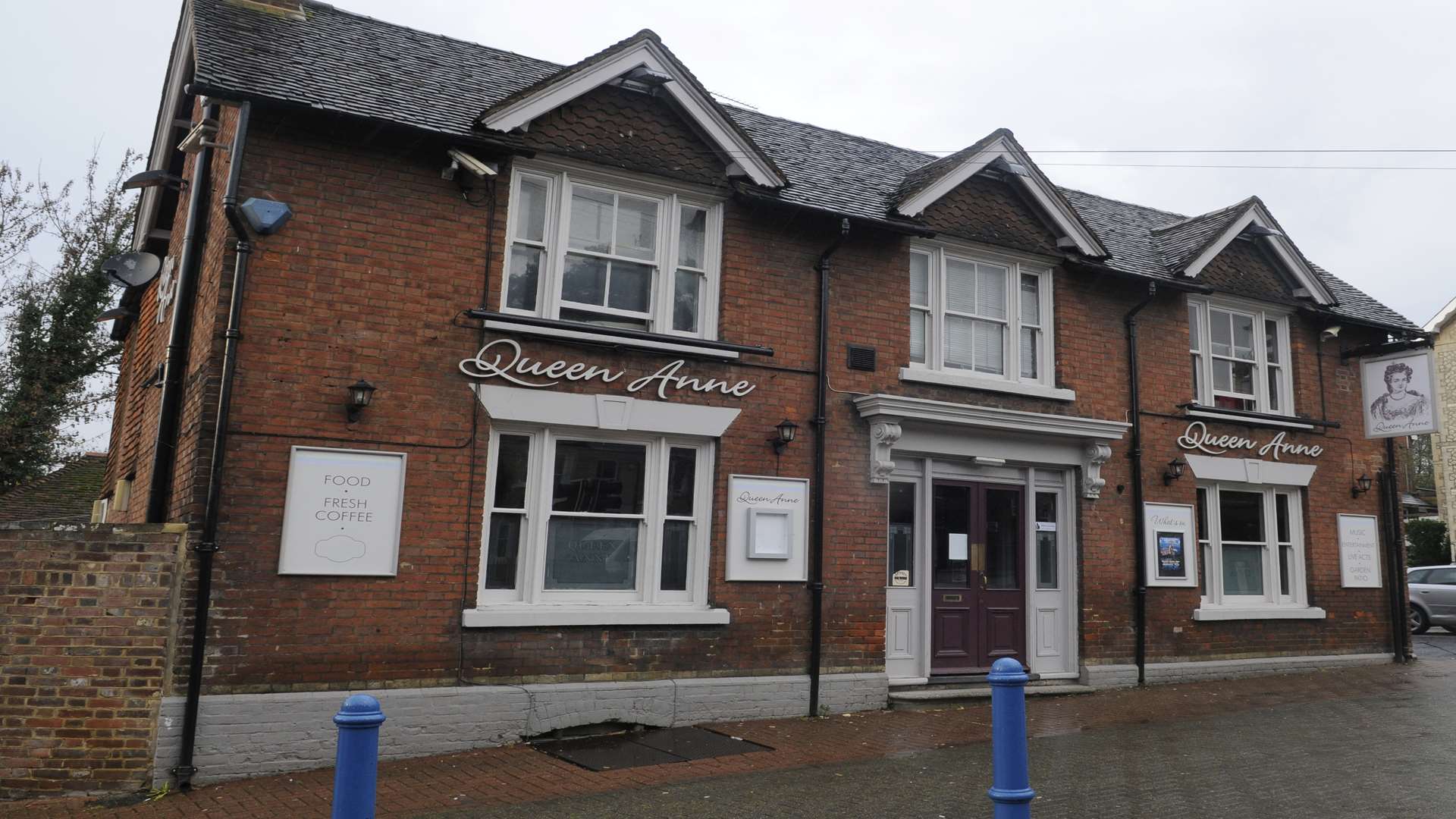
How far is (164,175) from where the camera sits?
10.2m

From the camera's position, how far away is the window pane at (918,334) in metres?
11.7

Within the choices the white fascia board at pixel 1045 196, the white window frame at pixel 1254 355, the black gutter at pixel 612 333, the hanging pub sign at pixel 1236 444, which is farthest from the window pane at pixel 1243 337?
the black gutter at pixel 612 333

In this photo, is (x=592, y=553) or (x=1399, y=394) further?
(x=1399, y=394)

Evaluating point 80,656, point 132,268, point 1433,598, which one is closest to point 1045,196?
point 132,268

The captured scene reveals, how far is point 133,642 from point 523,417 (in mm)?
3556

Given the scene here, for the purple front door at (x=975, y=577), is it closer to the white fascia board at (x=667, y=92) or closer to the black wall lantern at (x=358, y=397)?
the white fascia board at (x=667, y=92)

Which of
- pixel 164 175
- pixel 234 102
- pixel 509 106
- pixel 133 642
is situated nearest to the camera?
pixel 133 642

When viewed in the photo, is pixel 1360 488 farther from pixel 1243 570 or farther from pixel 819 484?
pixel 819 484

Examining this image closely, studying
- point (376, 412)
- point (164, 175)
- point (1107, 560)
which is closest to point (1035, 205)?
point (1107, 560)

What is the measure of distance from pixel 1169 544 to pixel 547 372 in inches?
327

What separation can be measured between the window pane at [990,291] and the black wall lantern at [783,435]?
3250mm

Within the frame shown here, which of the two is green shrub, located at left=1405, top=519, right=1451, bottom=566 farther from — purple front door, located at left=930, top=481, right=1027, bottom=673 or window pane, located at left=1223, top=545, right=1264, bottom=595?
purple front door, located at left=930, top=481, right=1027, bottom=673

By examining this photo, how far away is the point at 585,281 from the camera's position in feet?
33.0

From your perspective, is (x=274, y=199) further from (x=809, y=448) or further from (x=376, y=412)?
(x=809, y=448)
